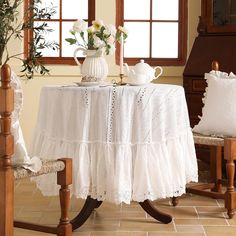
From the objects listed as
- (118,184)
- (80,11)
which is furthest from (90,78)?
(80,11)

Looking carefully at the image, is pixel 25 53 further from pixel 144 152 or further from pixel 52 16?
pixel 144 152

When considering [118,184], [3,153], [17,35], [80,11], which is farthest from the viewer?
[80,11]

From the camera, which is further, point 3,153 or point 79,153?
point 79,153

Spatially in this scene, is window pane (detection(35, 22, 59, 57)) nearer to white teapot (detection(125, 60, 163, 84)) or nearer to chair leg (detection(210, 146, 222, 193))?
chair leg (detection(210, 146, 222, 193))

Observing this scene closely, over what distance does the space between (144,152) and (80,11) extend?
3.04m

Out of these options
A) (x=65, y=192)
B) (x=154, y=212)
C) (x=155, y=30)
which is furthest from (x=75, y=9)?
(x=65, y=192)

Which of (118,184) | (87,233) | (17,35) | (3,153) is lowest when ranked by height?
(87,233)

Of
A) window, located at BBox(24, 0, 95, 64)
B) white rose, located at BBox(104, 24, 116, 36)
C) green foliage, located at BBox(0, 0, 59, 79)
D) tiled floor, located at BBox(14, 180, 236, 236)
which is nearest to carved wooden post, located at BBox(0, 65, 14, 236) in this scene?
tiled floor, located at BBox(14, 180, 236, 236)

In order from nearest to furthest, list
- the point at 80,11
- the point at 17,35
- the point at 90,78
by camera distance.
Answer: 1. the point at 90,78
2. the point at 17,35
3. the point at 80,11

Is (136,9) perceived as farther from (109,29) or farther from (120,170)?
(120,170)

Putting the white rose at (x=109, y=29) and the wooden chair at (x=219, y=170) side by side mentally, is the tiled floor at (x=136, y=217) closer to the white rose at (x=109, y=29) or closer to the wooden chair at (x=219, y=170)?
the wooden chair at (x=219, y=170)

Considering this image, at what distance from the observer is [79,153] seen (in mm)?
3436

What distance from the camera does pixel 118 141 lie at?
3.42 metres

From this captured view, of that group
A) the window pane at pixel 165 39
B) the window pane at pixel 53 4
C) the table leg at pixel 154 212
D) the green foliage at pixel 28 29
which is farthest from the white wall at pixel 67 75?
the table leg at pixel 154 212
